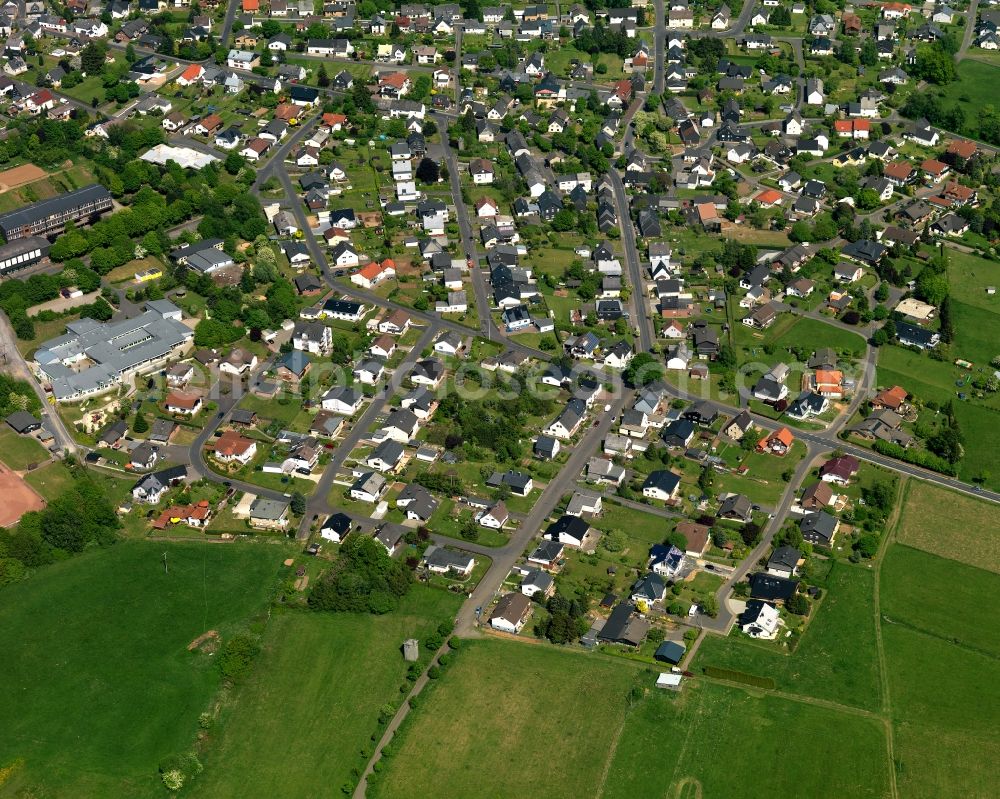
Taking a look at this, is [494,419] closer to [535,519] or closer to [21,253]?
[535,519]

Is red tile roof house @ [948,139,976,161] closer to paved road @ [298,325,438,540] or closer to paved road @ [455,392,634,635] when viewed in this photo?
paved road @ [455,392,634,635]

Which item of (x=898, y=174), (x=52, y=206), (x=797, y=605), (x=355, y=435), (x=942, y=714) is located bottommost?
(x=942, y=714)

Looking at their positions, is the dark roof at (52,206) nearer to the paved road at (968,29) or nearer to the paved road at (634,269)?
Result: the paved road at (634,269)

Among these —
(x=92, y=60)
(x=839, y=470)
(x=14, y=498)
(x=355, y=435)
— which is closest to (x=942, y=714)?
(x=839, y=470)

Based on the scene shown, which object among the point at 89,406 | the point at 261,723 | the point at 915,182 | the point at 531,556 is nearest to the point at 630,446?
the point at 531,556

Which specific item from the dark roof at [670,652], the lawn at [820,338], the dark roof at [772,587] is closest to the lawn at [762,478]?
the dark roof at [772,587]

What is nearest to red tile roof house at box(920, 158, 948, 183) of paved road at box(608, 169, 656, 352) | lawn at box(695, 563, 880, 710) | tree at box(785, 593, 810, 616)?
paved road at box(608, 169, 656, 352)
